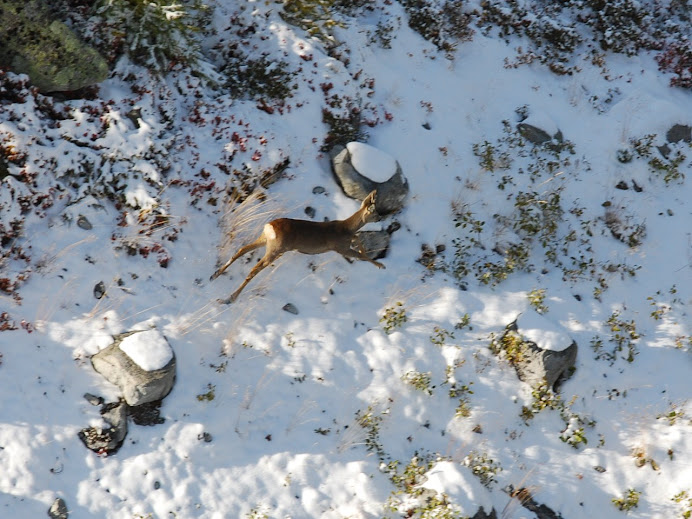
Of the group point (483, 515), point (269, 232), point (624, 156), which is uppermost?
point (624, 156)

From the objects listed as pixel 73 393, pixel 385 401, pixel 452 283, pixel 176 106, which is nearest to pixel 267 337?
pixel 385 401

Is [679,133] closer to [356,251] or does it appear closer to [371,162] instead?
[371,162]

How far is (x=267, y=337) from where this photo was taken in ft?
23.4

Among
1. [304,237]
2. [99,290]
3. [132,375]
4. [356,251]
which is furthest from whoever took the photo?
[356,251]

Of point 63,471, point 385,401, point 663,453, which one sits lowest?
point 63,471

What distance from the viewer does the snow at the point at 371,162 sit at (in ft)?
27.6

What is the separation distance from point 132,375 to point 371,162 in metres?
4.57

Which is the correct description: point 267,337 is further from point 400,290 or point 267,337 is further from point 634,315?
point 634,315

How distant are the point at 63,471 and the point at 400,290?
Answer: 4672 millimetres

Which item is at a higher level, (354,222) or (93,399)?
(354,222)

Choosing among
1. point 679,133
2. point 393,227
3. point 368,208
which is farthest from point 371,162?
point 679,133

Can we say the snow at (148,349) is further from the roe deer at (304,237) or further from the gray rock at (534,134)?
the gray rock at (534,134)

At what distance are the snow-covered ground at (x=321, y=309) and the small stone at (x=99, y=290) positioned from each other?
0.03m

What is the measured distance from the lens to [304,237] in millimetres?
7203
